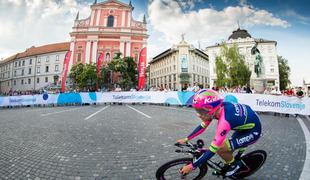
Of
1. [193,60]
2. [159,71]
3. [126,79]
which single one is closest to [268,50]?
[193,60]

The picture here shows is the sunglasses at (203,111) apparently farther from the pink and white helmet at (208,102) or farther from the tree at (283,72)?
the tree at (283,72)

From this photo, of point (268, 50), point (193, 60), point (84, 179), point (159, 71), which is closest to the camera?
point (84, 179)

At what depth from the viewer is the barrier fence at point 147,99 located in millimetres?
10859

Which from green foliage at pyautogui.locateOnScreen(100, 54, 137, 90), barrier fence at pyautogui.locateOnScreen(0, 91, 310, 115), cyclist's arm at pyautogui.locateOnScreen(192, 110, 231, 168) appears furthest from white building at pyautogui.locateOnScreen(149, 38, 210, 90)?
cyclist's arm at pyautogui.locateOnScreen(192, 110, 231, 168)

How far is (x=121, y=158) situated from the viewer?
3611 mm

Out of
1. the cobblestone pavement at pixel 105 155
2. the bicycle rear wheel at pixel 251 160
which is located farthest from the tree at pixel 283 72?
the bicycle rear wheel at pixel 251 160

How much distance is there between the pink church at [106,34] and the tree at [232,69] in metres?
22.7

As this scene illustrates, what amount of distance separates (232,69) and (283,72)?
120 feet

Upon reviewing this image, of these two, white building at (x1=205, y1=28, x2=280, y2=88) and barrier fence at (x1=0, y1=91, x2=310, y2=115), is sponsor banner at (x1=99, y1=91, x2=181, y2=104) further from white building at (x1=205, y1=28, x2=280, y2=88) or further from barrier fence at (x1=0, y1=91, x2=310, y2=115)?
white building at (x1=205, y1=28, x2=280, y2=88)

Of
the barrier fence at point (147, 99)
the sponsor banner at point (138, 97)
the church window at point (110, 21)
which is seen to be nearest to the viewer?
the barrier fence at point (147, 99)

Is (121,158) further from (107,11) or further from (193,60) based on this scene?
(193,60)

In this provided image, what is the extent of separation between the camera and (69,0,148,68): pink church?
158 feet

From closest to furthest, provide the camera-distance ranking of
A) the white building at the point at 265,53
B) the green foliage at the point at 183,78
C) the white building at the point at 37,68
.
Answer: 1. the white building at the point at 265,53
2. the green foliage at the point at 183,78
3. the white building at the point at 37,68

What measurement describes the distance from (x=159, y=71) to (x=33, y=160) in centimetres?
6775
